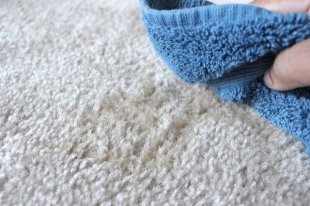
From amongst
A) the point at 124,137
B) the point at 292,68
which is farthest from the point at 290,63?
the point at 124,137

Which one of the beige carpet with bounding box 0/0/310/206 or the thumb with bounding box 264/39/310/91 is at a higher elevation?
the thumb with bounding box 264/39/310/91

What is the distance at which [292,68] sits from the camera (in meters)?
0.42

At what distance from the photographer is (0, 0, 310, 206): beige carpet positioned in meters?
0.42

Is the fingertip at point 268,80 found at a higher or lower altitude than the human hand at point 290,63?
lower

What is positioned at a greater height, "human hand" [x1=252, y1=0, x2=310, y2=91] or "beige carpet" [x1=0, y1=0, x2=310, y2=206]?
"human hand" [x1=252, y1=0, x2=310, y2=91]

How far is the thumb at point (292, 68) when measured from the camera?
1.32 feet

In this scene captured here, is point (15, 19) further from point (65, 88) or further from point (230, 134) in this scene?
point (230, 134)

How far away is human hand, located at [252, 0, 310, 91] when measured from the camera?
403 mm

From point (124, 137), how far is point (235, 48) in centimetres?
18

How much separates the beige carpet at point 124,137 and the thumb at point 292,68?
69mm

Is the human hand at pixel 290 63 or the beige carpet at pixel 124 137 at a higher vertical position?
the human hand at pixel 290 63

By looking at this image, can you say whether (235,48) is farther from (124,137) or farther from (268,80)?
(124,137)

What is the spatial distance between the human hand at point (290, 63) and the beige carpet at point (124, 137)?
68 millimetres

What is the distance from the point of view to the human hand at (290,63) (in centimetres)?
40
